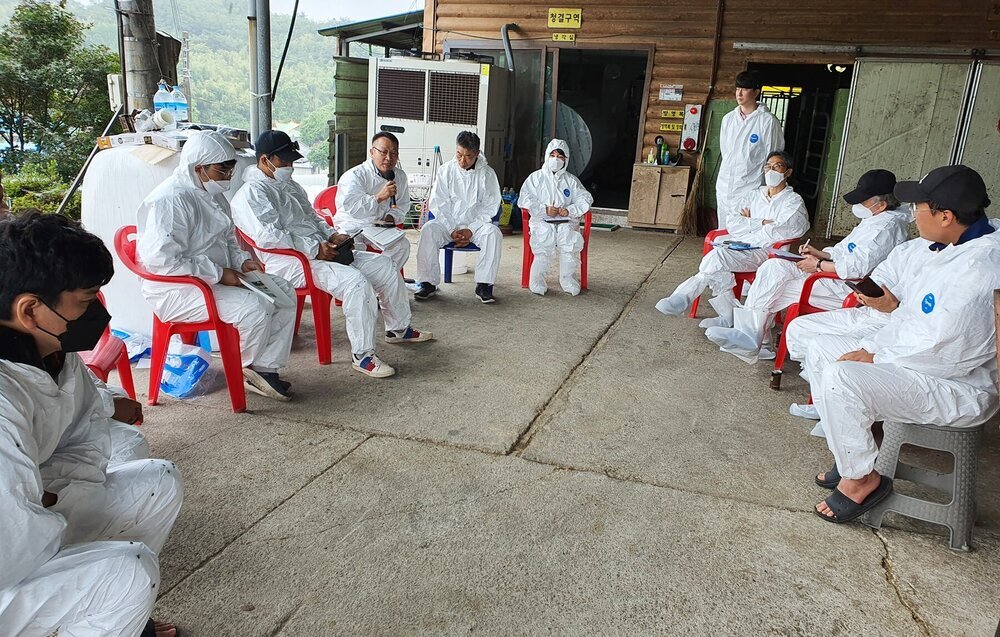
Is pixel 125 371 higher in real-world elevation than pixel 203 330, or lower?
lower

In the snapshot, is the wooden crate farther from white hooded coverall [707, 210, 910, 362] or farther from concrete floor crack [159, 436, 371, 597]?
concrete floor crack [159, 436, 371, 597]

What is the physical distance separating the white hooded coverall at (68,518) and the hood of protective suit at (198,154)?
1752mm

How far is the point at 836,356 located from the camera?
2922 millimetres

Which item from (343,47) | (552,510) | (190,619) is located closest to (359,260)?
(552,510)

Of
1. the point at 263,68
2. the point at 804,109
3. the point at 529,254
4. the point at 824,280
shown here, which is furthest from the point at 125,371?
the point at 804,109

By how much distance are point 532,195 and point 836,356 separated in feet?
10.7

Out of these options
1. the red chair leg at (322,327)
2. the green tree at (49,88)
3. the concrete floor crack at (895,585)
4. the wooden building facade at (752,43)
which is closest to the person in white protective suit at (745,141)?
the wooden building facade at (752,43)

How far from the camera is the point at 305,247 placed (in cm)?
388

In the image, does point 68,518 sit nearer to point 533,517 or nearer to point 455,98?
point 533,517

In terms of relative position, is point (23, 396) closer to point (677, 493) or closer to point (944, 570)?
point (677, 493)

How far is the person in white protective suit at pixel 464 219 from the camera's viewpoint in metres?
5.30

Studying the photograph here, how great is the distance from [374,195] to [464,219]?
0.86m

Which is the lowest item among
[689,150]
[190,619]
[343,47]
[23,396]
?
[190,619]

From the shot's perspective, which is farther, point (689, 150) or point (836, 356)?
point (689, 150)
